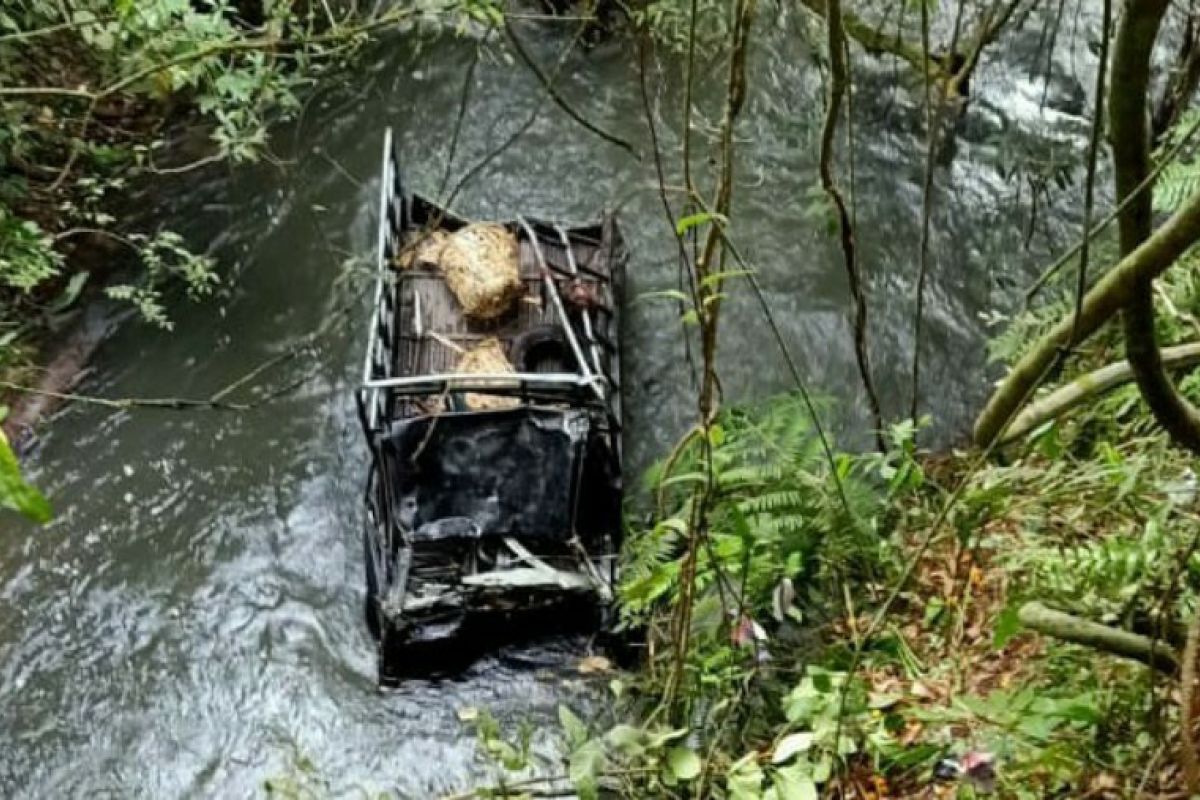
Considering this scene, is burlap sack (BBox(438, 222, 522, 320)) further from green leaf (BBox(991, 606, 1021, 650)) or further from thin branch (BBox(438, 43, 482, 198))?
green leaf (BBox(991, 606, 1021, 650))

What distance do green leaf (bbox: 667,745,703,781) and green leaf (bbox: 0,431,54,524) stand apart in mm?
2138

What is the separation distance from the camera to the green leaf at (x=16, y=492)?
6.69 feet

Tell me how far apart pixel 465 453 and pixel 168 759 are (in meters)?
2.38

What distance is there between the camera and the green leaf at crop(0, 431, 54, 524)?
2040 millimetres

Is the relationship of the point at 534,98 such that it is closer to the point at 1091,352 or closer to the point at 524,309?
the point at 524,309

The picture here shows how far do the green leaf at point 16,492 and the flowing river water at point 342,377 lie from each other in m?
4.48

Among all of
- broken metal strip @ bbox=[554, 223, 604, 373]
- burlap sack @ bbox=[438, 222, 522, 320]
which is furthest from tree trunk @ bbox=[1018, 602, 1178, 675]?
burlap sack @ bbox=[438, 222, 522, 320]

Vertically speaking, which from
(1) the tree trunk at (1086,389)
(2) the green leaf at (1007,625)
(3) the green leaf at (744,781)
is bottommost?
(3) the green leaf at (744,781)

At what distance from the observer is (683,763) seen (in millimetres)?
3727

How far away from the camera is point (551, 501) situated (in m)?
6.95

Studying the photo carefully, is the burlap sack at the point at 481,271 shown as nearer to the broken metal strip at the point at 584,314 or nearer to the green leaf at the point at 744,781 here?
the broken metal strip at the point at 584,314

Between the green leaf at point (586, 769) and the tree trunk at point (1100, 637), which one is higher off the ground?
the tree trunk at point (1100, 637)

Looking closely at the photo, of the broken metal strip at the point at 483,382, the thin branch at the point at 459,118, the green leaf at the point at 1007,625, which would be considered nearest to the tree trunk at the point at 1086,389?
the green leaf at the point at 1007,625

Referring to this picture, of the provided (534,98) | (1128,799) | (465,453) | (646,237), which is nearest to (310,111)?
(534,98)
